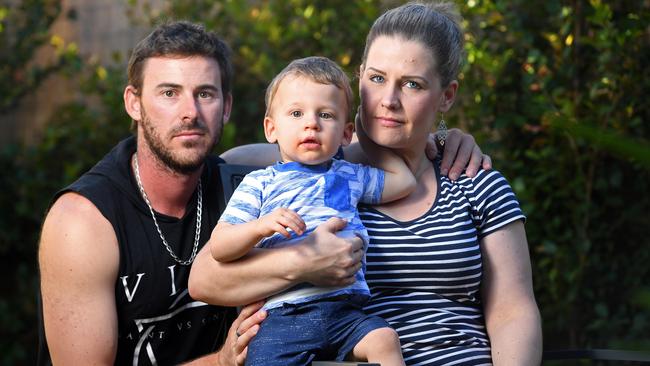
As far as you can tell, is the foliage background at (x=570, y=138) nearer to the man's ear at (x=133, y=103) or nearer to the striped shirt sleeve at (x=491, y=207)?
the striped shirt sleeve at (x=491, y=207)

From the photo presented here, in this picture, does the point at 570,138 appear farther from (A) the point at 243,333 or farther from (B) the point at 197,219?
(A) the point at 243,333

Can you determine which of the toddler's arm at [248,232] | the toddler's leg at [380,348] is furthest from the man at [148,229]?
the toddler's leg at [380,348]

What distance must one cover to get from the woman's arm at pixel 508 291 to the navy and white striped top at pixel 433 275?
0.12ft

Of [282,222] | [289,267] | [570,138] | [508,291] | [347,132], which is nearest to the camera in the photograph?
[282,222]

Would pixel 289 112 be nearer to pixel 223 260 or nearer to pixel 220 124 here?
pixel 223 260

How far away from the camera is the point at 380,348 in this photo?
2.19 metres

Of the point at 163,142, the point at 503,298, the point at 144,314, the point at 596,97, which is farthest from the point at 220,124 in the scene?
the point at 596,97

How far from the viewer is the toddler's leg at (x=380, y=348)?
2.19 m

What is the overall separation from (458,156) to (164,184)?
92 cm

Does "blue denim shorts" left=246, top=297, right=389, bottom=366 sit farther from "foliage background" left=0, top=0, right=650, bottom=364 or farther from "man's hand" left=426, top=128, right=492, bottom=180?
"foliage background" left=0, top=0, right=650, bottom=364

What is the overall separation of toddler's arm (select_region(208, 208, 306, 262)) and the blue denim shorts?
206 millimetres

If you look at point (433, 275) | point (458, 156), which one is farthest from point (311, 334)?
point (458, 156)

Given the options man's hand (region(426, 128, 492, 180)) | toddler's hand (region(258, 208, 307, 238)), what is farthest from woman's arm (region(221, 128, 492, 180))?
toddler's hand (region(258, 208, 307, 238))

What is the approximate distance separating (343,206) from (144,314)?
2.64 feet
